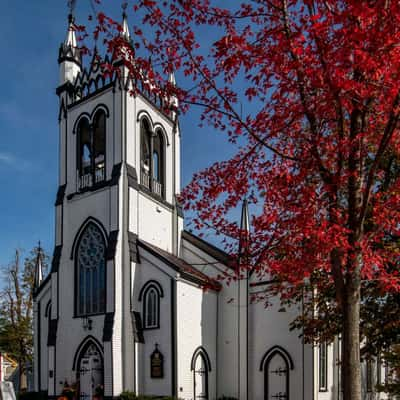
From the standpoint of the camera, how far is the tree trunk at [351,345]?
758 cm

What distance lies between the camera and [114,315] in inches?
839

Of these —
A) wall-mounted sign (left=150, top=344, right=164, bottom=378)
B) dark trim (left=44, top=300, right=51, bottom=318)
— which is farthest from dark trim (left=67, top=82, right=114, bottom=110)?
wall-mounted sign (left=150, top=344, right=164, bottom=378)

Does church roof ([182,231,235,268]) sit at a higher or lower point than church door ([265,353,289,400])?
higher

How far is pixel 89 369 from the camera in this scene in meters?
22.5

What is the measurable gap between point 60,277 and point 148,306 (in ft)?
16.5

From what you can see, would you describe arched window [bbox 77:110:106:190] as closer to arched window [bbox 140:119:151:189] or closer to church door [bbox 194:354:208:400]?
arched window [bbox 140:119:151:189]

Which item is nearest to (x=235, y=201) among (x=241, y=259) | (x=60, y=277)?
(x=241, y=259)

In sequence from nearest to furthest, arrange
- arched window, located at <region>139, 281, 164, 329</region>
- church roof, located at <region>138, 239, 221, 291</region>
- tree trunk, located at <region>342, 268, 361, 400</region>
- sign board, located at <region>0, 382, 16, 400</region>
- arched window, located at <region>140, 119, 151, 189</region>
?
tree trunk, located at <region>342, 268, 361, 400</region>, sign board, located at <region>0, 382, 16, 400</region>, church roof, located at <region>138, 239, 221, 291</region>, arched window, located at <region>139, 281, 164, 329</region>, arched window, located at <region>140, 119, 151, 189</region>

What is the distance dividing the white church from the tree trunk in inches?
498

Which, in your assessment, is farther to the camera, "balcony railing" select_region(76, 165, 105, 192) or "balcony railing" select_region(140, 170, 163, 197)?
"balcony railing" select_region(140, 170, 163, 197)

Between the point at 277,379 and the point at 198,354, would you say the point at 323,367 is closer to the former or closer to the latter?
the point at 277,379

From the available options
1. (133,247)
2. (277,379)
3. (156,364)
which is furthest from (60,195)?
(277,379)

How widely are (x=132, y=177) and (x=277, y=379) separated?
11.0m

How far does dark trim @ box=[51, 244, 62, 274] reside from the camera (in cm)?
2467
